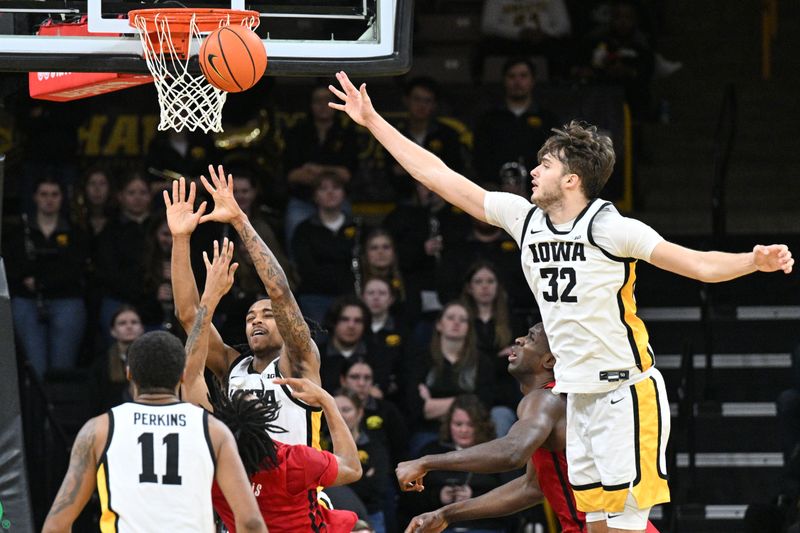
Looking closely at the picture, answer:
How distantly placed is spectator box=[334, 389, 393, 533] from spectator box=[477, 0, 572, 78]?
5.05 meters

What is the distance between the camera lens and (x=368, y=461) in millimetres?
10570

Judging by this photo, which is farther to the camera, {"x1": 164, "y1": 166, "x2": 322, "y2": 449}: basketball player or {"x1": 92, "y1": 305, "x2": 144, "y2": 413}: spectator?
{"x1": 92, "y1": 305, "x2": 144, "y2": 413}: spectator

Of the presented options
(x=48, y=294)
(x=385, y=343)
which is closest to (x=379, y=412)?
(x=385, y=343)

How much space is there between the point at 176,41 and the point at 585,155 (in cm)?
217

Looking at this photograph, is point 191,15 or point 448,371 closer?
point 191,15

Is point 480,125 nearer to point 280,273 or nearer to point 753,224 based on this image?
point 753,224

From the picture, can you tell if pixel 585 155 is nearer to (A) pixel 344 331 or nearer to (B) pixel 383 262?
(A) pixel 344 331

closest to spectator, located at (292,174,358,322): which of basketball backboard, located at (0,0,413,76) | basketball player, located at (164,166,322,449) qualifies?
Answer: basketball backboard, located at (0,0,413,76)

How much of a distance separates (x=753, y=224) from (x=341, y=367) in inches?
191

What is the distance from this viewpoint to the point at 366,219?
13.2m

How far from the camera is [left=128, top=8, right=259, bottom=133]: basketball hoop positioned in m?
7.33

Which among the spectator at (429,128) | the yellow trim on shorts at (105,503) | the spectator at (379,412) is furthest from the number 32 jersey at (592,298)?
the spectator at (429,128)

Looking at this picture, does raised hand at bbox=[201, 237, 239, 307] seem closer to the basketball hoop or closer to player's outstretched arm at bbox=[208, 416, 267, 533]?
the basketball hoop

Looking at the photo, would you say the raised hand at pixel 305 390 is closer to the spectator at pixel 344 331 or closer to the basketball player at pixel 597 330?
the basketball player at pixel 597 330
